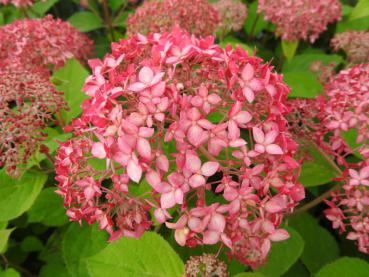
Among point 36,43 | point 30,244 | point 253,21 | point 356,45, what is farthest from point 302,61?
point 30,244

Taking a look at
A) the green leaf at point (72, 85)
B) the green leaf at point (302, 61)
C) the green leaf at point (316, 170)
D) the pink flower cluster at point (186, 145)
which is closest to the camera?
the pink flower cluster at point (186, 145)

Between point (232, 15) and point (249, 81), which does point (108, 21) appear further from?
point (249, 81)

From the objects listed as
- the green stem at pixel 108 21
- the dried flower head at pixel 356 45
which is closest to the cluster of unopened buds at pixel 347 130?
the dried flower head at pixel 356 45

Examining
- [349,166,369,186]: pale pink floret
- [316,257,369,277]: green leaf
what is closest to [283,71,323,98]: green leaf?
[349,166,369,186]: pale pink floret

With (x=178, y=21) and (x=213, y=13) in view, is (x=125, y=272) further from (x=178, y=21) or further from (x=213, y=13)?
(x=213, y=13)

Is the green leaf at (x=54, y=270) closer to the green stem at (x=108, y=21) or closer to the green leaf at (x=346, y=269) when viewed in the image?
the green leaf at (x=346, y=269)

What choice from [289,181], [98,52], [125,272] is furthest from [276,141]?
[98,52]
